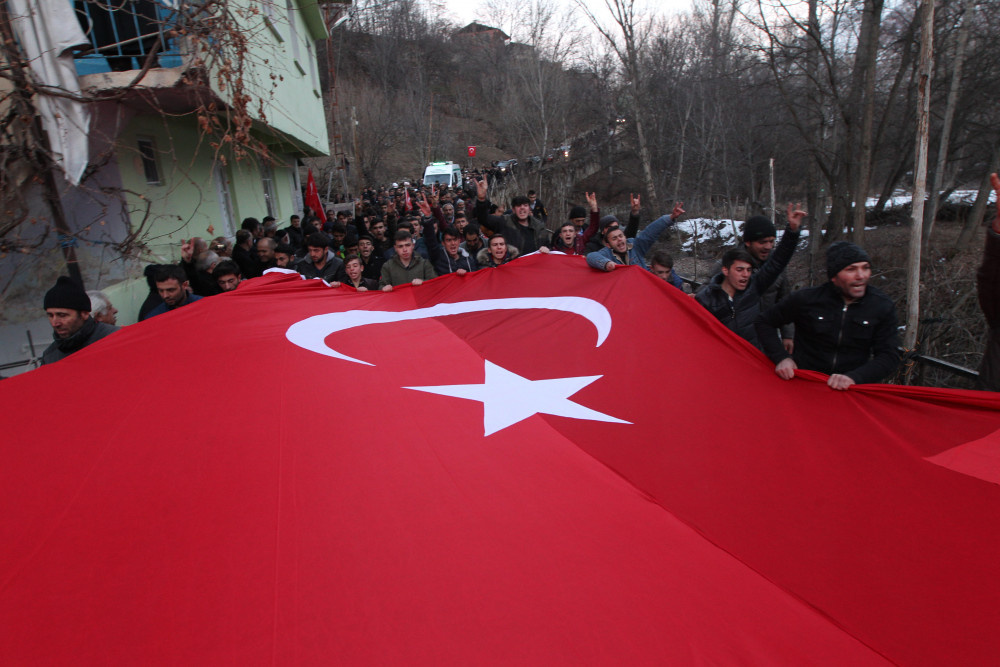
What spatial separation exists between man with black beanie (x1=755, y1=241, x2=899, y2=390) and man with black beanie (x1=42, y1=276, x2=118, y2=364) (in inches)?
174

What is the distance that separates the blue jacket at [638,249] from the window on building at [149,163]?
6.23 metres

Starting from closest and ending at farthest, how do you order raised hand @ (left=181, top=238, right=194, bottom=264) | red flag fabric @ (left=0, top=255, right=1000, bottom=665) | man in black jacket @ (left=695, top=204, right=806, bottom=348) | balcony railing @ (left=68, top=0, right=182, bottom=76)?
red flag fabric @ (left=0, top=255, right=1000, bottom=665), man in black jacket @ (left=695, top=204, right=806, bottom=348), raised hand @ (left=181, top=238, right=194, bottom=264), balcony railing @ (left=68, top=0, right=182, bottom=76)

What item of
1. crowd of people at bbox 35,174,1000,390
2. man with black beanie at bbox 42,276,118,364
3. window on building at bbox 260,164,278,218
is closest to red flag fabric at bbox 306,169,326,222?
window on building at bbox 260,164,278,218

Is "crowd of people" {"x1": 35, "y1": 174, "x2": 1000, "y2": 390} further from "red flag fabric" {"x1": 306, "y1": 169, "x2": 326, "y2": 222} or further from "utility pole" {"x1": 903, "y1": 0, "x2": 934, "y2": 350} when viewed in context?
"red flag fabric" {"x1": 306, "y1": 169, "x2": 326, "y2": 222}

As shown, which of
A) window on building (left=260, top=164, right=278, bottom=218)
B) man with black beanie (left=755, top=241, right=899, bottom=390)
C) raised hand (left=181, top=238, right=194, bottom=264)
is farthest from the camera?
window on building (left=260, top=164, right=278, bottom=218)

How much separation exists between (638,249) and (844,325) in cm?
247

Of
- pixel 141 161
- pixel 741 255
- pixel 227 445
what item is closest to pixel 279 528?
pixel 227 445

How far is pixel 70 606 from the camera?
1.94m

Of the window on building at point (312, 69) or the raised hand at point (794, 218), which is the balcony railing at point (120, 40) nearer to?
the raised hand at point (794, 218)

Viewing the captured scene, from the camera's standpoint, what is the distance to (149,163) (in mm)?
8039

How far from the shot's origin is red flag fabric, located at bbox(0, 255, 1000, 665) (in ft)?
6.37

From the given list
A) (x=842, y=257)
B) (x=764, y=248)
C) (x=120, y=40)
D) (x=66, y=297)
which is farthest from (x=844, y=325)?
(x=120, y=40)

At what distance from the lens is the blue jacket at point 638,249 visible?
5195 mm

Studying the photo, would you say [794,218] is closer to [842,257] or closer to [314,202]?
[842,257]
